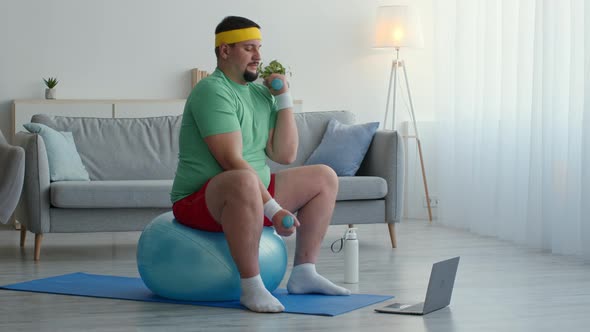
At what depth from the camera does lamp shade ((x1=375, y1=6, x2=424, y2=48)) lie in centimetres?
678

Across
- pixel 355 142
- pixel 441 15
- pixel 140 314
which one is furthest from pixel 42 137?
pixel 441 15

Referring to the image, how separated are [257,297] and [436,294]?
2.00 feet

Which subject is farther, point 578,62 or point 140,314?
point 578,62

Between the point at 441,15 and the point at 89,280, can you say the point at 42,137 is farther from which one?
the point at 441,15

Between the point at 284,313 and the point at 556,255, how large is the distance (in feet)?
7.19

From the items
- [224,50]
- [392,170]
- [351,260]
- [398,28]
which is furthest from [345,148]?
[224,50]

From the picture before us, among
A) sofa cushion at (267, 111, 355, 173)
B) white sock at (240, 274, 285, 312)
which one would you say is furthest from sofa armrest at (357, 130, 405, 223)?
white sock at (240, 274, 285, 312)

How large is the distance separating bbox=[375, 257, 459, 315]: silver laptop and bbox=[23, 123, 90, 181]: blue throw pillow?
7.43ft

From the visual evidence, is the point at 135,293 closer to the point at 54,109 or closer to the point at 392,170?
the point at 392,170

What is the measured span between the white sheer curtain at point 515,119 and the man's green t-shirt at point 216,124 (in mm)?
2009

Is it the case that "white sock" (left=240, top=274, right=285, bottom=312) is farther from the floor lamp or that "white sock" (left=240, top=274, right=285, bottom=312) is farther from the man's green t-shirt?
the floor lamp

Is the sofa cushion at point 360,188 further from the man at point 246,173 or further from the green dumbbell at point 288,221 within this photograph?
the green dumbbell at point 288,221

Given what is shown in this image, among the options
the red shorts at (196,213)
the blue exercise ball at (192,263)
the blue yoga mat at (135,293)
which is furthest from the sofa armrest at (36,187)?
the red shorts at (196,213)

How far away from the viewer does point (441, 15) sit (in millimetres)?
6730
